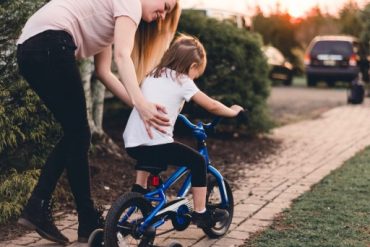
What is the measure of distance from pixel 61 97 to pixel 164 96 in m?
0.60

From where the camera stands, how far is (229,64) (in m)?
9.71

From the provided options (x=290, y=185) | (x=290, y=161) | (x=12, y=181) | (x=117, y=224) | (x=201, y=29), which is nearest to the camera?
(x=117, y=224)

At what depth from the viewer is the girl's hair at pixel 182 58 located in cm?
417

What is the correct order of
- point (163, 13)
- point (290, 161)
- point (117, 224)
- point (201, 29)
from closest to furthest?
point (117, 224), point (163, 13), point (290, 161), point (201, 29)

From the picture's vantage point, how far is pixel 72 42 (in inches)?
159

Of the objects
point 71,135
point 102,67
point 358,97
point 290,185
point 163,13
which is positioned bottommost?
point 358,97

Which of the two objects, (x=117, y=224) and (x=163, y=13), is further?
(x=163, y=13)

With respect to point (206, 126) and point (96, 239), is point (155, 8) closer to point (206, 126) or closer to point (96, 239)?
point (206, 126)

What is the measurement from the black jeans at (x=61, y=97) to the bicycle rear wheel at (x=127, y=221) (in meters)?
0.42

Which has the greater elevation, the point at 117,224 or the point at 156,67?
the point at 156,67

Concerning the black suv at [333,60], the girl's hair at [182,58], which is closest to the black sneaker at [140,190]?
the girl's hair at [182,58]

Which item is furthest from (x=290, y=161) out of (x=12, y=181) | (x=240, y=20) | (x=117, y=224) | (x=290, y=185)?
(x=240, y=20)

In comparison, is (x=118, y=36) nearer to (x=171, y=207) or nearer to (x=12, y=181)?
(x=171, y=207)

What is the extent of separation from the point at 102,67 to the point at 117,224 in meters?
1.09
